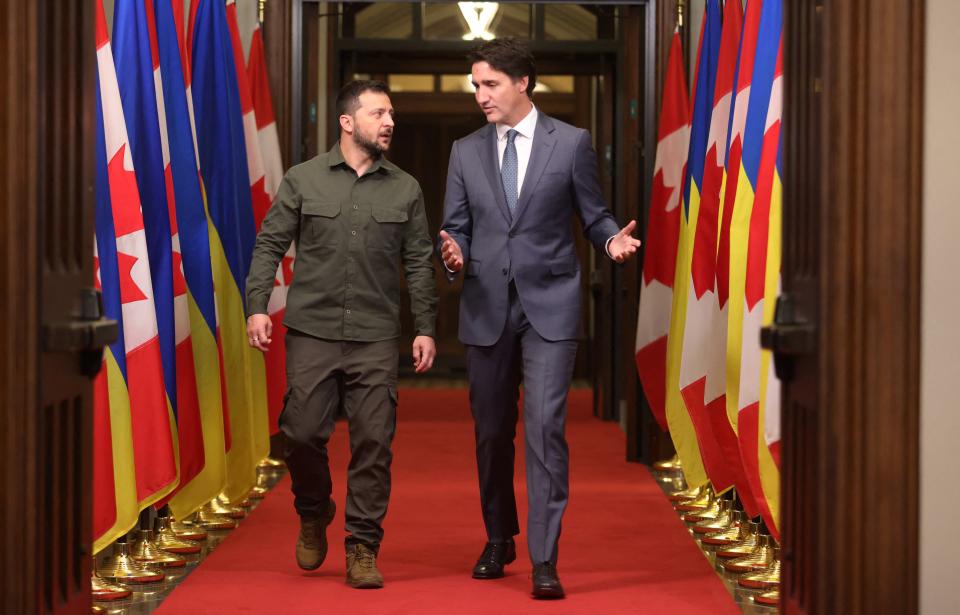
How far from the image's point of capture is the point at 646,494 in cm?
606

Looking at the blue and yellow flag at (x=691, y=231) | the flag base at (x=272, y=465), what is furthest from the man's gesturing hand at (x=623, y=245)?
the flag base at (x=272, y=465)

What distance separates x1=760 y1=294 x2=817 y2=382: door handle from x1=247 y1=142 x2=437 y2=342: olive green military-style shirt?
5.17ft

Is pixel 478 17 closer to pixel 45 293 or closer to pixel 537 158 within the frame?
pixel 537 158

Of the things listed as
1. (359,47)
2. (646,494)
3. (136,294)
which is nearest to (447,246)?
(136,294)

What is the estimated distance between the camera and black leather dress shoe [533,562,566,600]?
398 cm

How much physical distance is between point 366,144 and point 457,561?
57.0 inches

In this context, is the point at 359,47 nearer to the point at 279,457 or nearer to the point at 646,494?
the point at 279,457

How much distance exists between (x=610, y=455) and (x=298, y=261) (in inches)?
134

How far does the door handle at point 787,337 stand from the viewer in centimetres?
→ 271

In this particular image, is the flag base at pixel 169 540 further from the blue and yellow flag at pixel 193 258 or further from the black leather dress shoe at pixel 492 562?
the black leather dress shoe at pixel 492 562

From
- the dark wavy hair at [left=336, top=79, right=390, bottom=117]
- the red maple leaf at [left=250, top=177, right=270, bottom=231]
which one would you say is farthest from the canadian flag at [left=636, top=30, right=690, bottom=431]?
the dark wavy hair at [left=336, top=79, right=390, bottom=117]

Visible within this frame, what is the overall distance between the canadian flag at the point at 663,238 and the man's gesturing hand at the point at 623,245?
242cm

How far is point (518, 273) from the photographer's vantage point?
412 centimetres

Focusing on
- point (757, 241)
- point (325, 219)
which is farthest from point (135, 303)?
point (757, 241)
